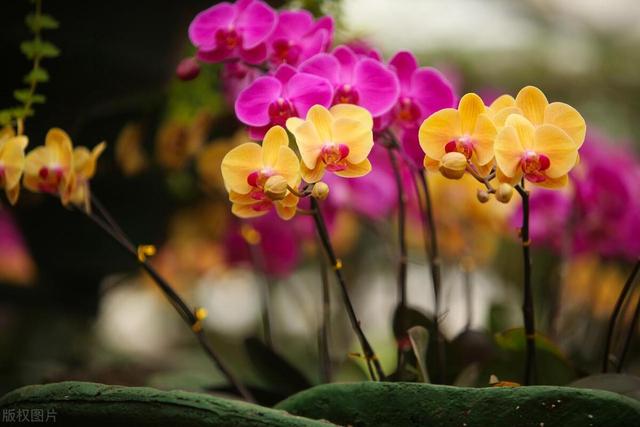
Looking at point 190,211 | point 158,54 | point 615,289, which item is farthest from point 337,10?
point 615,289

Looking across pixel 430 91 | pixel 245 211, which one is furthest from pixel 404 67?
pixel 245 211

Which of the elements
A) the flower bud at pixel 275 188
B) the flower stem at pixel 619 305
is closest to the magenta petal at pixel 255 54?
the flower bud at pixel 275 188

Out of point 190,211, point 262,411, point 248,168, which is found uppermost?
point 190,211

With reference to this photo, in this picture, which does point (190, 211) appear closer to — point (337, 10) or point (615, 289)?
point (337, 10)

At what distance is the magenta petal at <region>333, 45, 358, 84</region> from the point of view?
1.25ft

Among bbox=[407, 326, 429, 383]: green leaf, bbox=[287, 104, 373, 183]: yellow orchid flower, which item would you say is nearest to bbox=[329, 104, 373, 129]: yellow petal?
bbox=[287, 104, 373, 183]: yellow orchid flower

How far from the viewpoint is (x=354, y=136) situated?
1.13ft

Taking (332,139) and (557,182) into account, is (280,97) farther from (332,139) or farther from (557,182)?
(557,182)

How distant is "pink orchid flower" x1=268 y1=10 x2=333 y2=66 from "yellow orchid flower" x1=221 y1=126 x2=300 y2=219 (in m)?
0.08

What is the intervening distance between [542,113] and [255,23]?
0.17 meters

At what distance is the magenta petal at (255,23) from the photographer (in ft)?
1.30

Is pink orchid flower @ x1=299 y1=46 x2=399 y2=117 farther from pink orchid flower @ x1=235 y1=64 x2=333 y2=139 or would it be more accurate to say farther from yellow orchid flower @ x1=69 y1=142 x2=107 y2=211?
yellow orchid flower @ x1=69 y1=142 x2=107 y2=211

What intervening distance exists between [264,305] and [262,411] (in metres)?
0.23

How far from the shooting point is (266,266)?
2.34 feet
